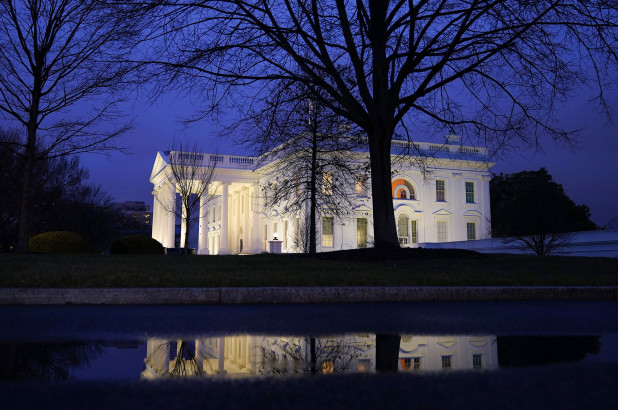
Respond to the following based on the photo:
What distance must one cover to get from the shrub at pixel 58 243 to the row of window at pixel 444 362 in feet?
66.1

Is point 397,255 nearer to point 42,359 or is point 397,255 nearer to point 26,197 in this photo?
point 42,359

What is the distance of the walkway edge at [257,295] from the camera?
25.8 ft

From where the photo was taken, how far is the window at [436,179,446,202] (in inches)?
2127

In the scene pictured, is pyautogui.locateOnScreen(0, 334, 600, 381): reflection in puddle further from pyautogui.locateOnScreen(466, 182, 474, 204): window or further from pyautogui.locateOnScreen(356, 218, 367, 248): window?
pyautogui.locateOnScreen(466, 182, 474, 204): window

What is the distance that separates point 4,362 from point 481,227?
54.6 meters

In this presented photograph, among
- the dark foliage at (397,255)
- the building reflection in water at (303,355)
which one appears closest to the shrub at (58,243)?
the dark foliage at (397,255)

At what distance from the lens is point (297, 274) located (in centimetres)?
1042

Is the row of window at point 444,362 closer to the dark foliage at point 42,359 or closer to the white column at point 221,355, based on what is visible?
the white column at point 221,355

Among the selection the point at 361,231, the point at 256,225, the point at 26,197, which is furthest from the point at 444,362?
the point at 256,225

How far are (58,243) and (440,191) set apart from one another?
133 feet

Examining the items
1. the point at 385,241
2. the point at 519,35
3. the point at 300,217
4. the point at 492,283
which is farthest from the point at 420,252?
the point at 300,217

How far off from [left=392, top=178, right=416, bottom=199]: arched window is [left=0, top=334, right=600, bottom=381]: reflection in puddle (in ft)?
156

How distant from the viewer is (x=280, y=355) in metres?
4.16

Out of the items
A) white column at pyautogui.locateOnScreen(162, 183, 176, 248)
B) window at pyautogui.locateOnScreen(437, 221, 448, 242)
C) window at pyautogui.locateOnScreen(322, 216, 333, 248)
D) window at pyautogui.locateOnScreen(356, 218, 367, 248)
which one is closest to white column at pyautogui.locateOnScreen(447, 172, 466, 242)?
window at pyautogui.locateOnScreen(437, 221, 448, 242)
